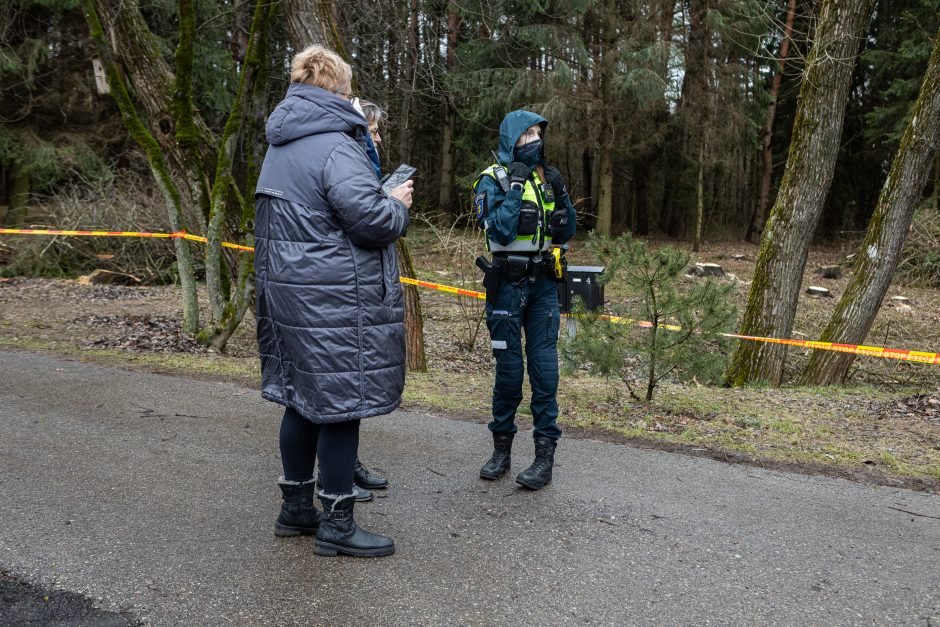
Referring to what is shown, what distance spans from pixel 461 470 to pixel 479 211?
5.04 ft

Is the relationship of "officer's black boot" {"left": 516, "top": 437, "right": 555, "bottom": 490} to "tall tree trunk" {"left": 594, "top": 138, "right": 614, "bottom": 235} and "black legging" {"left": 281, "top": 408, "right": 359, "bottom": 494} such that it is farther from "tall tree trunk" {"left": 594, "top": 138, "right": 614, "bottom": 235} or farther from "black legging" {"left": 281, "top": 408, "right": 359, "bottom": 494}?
"tall tree trunk" {"left": 594, "top": 138, "right": 614, "bottom": 235}

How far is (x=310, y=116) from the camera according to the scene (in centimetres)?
332

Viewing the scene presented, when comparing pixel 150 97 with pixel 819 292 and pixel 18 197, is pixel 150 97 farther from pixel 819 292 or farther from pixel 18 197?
pixel 819 292

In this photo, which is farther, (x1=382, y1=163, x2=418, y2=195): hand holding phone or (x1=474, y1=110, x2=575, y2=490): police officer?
(x1=474, y1=110, x2=575, y2=490): police officer

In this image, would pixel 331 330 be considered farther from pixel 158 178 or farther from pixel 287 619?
pixel 158 178

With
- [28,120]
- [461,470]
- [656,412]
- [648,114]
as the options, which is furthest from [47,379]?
[648,114]

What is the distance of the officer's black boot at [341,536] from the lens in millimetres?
3484

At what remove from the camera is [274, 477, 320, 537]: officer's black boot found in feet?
12.0

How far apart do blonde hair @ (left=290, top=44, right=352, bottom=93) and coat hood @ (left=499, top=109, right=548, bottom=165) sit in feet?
3.87

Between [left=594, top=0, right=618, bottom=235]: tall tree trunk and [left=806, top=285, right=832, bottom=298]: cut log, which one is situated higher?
[left=594, top=0, right=618, bottom=235]: tall tree trunk

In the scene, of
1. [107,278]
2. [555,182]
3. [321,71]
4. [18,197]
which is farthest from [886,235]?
[18,197]

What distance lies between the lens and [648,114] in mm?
26438

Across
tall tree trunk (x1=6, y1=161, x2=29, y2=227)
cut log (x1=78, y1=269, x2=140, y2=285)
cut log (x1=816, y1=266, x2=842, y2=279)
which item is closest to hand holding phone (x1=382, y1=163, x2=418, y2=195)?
cut log (x1=78, y1=269, x2=140, y2=285)

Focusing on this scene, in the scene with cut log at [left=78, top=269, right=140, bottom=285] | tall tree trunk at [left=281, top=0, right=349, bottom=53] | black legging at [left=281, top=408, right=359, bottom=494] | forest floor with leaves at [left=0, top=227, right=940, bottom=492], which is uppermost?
tall tree trunk at [left=281, top=0, right=349, bottom=53]
